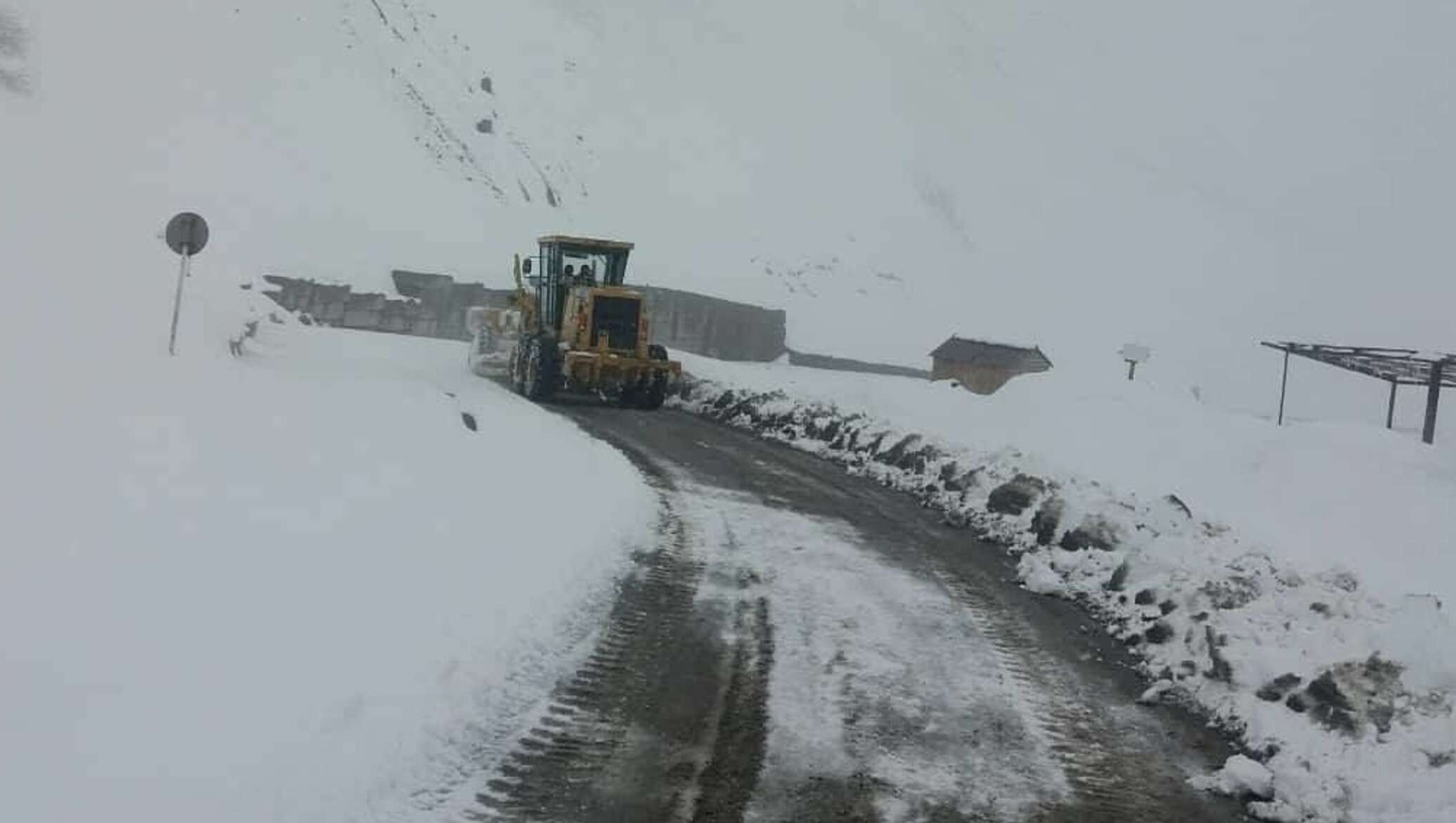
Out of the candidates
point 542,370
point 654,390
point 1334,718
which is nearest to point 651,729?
point 1334,718

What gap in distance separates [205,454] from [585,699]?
190 inches

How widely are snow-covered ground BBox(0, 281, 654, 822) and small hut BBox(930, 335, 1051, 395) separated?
1339 inches

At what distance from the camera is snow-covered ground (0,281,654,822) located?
4988 mm

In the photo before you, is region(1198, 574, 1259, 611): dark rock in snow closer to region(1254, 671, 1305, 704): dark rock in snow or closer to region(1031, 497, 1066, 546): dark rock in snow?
region(1254, 671, 1305, 704): dark rock in snow

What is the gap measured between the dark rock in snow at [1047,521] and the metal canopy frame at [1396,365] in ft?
48.3

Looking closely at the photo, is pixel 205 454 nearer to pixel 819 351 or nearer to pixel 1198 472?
pixel 1198 472

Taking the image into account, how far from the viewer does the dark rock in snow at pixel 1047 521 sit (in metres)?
12.0

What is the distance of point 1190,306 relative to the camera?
10044 centimetres

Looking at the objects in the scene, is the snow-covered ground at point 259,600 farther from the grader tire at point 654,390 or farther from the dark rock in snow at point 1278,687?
the grader tire at point 654,390

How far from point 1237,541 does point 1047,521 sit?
6.89 feet

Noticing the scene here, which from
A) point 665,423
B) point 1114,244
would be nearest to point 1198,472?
point 665,423

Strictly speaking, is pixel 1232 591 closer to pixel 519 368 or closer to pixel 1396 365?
pixel 519 368

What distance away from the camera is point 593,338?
22.9 m

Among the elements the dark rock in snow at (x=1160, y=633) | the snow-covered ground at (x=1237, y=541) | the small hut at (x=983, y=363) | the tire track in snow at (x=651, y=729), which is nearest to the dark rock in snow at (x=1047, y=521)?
the snow-covered ground at (x=1237, y=541)
